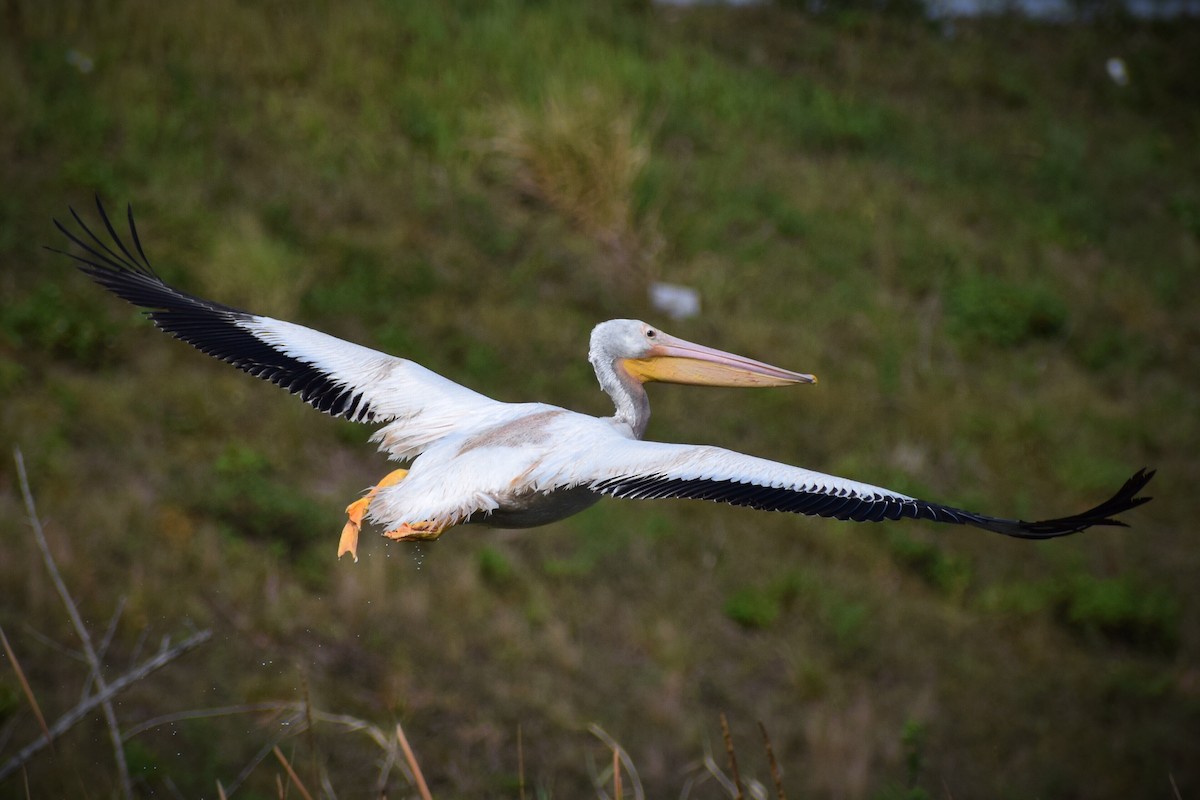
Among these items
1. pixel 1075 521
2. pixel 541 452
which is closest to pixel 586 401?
pixel 541 452

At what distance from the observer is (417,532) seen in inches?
125

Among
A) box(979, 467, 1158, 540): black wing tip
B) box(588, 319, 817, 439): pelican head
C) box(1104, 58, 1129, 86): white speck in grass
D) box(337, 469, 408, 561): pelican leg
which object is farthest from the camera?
box(1104, 58, 1129, 86): white speck in grass

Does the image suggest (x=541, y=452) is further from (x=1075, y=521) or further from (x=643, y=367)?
(x=1075, y=521)

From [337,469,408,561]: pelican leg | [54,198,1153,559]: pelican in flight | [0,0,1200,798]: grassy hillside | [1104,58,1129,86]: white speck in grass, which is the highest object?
[54,198,1153,559]: pelican in flight

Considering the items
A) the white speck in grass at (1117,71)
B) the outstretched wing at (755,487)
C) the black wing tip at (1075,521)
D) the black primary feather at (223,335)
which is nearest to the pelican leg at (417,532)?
the outstretched wing at (755,487)

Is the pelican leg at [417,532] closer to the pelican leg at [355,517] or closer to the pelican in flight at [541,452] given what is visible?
the pelican in flight at [541,452]

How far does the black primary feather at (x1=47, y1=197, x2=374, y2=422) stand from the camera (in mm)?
3902

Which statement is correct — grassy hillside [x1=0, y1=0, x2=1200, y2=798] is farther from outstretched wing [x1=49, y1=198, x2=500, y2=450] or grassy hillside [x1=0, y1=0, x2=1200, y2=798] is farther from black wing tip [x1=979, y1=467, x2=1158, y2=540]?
outstretched wing [x1=49, y1=198, x2=500, y2=450]

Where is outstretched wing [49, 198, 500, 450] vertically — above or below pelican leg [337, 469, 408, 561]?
above

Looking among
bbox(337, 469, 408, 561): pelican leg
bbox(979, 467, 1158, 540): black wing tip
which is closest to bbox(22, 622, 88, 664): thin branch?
bbox(337, 469, 408, 561): pelican leg

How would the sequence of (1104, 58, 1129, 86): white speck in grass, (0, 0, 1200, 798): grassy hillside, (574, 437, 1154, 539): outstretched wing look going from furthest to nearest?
(1104, 58, 1129, 86): white speck in grass → (0, 0, 1200, 798): grassy hillside → (574, 437, 1154, 539): outstretched wing

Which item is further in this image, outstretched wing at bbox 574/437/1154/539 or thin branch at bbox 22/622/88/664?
thin branch at bbox 22/622/88/664

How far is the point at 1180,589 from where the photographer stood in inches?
449

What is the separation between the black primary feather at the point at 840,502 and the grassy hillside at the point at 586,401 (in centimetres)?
128
